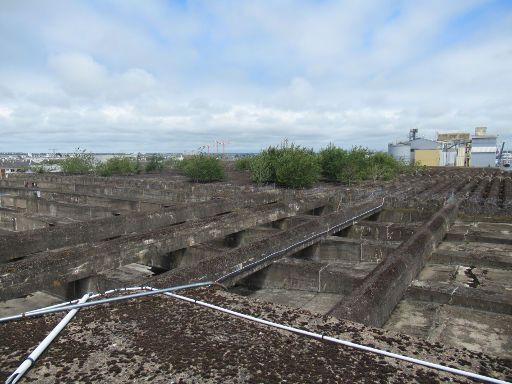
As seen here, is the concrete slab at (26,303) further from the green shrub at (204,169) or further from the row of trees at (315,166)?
the green shrub at (204,169)

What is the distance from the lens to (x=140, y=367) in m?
2.29

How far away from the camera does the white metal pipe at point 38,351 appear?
2.12m

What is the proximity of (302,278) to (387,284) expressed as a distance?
7.58ft

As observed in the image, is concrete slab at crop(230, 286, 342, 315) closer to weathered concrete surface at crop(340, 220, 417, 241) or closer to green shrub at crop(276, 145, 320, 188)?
weathered concrete surface at crop(340, 220, 417, 241)

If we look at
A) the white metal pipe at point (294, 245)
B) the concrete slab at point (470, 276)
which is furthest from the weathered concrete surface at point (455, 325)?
the white metal pipe at point (294, 245)

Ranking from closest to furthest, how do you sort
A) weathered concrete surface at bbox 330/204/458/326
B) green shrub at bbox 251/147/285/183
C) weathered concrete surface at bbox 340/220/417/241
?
1. weathered concrete surface at bbox 330/204/458/326
2. weathered concrete surface at bbox 340/220/417/241
3. green shrub at bbox 251/147/285/183

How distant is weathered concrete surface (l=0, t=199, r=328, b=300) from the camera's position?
5.13 meters

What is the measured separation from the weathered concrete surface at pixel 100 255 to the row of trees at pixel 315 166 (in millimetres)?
23982

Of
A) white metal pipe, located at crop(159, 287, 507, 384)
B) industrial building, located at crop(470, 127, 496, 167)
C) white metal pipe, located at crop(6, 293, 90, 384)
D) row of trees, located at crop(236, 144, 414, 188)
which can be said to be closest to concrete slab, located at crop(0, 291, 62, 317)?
white metal pipe, located at crop(6, 293, 90, 384)

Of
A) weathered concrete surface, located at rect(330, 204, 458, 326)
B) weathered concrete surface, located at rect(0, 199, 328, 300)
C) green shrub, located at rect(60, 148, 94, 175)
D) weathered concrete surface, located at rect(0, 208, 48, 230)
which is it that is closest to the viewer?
weathered concrete surface, located at rect(330, 204, 458, 326)

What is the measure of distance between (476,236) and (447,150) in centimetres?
10148

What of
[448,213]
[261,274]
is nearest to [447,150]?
[448,213]

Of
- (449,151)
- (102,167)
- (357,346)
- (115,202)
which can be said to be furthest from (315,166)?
(449,151)

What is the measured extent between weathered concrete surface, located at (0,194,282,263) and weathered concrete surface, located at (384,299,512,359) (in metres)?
6.38
